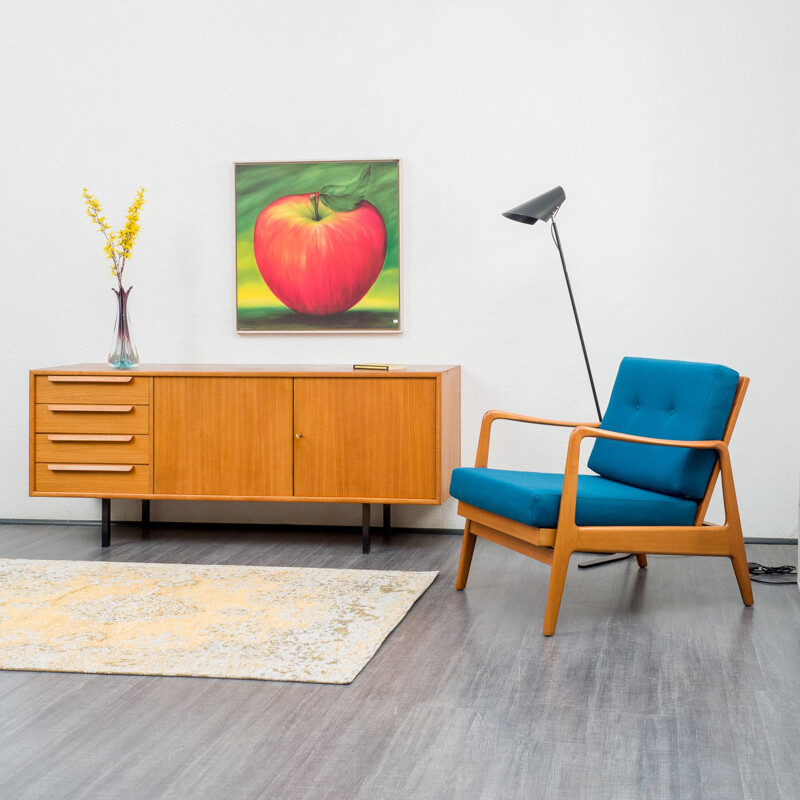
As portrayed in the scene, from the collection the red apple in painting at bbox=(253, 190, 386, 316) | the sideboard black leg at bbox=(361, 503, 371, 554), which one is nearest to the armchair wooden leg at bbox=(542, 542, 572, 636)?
the sideboard black leg at bbox=(361, 503, 371, 554)

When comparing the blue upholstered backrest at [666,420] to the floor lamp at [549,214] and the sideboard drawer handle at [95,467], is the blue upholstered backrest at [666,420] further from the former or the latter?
the sideboard drawer handle at [95,467]

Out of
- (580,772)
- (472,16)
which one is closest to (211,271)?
(472,16)

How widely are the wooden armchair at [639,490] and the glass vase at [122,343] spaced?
1.69m

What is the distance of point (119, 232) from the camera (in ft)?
14.8

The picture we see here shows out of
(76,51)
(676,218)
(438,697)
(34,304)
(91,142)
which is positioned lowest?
(438,697)

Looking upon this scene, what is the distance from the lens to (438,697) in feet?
8.13

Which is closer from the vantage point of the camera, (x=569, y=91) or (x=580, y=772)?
(x=580, y=772)

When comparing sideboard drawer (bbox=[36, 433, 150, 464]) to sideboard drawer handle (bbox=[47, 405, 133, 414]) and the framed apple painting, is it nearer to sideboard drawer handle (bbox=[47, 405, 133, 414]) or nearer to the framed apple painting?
sideboard drawer handle (bbox=[47, 405, 133, 414])

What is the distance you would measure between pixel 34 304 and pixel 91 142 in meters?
0.83

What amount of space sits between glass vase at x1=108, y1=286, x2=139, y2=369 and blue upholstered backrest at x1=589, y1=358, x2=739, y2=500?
206 cm

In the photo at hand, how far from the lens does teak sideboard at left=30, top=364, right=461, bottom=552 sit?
409 cm

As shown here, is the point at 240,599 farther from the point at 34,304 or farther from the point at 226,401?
the point at 34,304

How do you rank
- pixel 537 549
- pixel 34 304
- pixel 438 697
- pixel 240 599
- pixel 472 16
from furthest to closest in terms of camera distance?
pixel 34 304, pixel 472 16, pixel 240 599, pixel 537 549, pixel 438 697

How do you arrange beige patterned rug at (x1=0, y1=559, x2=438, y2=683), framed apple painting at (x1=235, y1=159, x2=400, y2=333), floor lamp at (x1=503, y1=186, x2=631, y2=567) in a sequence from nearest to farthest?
1. beige patterned rug at (x1=0, y1=559, x2=438, y2=683)
2. floor lamp at (x1=503, y1=186, x2=631, y2=567)
3. framed apple painting at (x1=235, y1=159, x2=400, y2=333)
